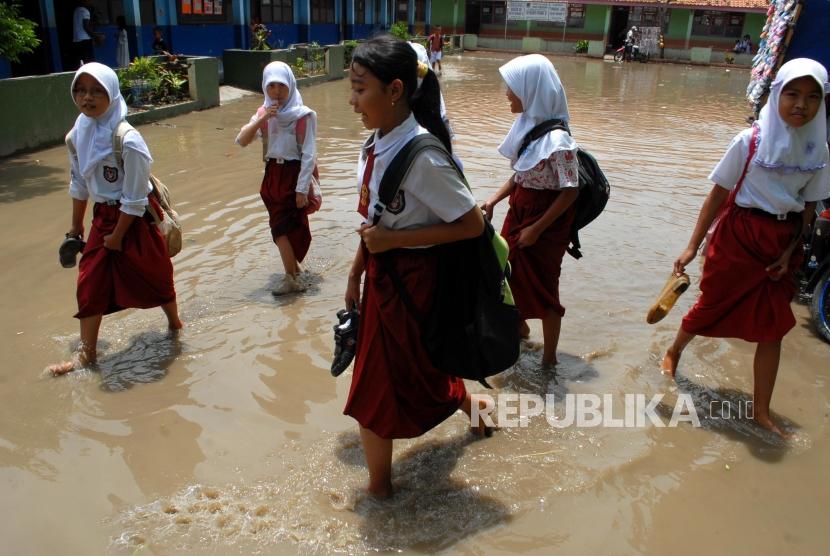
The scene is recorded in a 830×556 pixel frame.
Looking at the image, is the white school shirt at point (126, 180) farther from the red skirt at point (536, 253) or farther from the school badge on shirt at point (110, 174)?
the red skirt at point (536, 253)

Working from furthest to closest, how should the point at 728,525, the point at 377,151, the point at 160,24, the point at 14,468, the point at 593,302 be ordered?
the point at 160,24
the point at 593,302
the point at 14,468
the point at 728,525
the point at 377,151

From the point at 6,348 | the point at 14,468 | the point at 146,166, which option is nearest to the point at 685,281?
the point at 146,166

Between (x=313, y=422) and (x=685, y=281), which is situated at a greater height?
(x=685, y=281)

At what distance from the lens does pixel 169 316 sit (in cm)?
414

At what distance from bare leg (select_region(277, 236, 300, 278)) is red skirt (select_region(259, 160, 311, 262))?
0.10 ft

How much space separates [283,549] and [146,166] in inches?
83.5

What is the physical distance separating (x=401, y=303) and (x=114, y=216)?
2022 millimetres

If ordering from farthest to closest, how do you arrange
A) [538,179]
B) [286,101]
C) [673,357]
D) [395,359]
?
[286,101]
[673,357]
[538,179]
[395,359]

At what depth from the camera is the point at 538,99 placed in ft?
11.1

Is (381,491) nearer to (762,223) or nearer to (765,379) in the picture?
(765,379)

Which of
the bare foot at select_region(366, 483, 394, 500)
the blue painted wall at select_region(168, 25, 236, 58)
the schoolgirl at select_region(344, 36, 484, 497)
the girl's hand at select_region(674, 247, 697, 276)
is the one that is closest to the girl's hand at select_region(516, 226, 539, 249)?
the girl's hand at select_region(674, 247, 697, 276)

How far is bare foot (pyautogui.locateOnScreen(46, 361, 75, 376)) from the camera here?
3.67 metres

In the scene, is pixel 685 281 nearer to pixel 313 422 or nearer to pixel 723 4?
pixel 313 422

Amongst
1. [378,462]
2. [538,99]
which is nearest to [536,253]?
[538,99]
